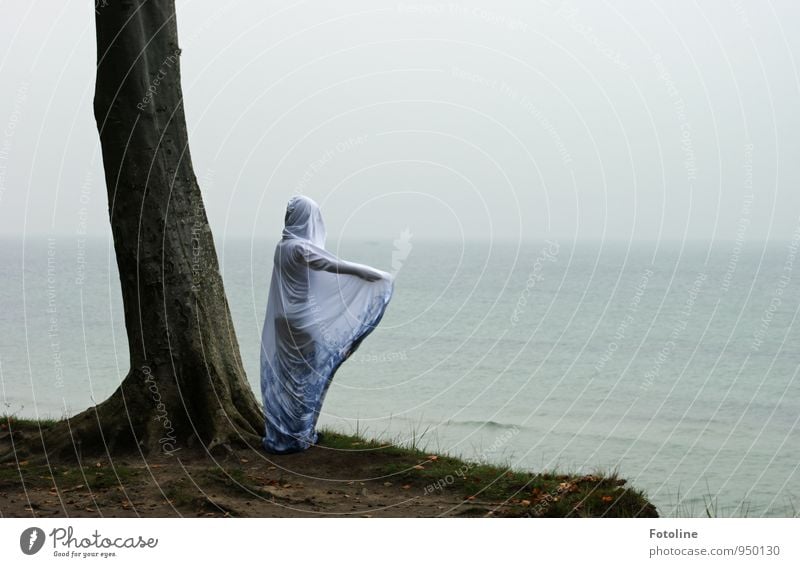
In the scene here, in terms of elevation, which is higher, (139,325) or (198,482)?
(139,325)

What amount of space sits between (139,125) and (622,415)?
20293mm

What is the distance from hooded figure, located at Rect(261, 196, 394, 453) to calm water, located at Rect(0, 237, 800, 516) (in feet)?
2.43

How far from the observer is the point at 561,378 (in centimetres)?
3616

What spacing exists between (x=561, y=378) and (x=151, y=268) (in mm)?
25624

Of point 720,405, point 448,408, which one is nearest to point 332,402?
point 448,408

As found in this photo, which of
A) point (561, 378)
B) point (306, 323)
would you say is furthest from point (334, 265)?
point (561, 378)

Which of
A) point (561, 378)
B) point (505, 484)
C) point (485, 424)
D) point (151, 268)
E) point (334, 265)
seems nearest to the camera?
point (505, 484)

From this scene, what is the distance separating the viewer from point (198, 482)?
11.0 metres

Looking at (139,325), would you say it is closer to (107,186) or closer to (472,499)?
(107,186)

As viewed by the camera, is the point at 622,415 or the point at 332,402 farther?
the point at 622,415

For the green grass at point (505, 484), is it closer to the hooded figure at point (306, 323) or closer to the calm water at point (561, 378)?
the hooded figure at point (306, 323)

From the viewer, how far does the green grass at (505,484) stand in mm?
9945

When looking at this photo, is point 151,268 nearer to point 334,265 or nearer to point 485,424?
point 334,265

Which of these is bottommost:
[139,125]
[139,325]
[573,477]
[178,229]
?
[573,477]
